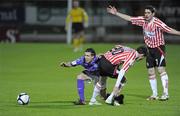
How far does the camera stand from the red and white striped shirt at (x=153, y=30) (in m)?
15.7

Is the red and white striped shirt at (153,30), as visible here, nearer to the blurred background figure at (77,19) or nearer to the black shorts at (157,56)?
the black shorts at (157,56)

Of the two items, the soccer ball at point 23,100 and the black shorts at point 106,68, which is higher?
the black shorts at point 106,68

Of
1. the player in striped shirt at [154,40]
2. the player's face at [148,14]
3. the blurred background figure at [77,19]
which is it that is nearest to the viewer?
the player's face at [148,14]

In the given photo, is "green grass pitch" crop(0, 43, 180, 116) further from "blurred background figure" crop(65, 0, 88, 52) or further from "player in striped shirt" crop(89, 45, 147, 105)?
"blurred background figure" crop(65, 0, 88, 52)

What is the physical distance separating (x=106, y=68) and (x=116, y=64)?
0.27 m

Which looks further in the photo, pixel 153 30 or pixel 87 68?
pixel 153 30

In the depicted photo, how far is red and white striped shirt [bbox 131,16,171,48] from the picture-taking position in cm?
1566

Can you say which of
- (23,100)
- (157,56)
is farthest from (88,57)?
(157,56)

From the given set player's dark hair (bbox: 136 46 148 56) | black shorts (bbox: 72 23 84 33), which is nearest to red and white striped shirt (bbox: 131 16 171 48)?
player's dark hair (bbox: 136 46 148 56)

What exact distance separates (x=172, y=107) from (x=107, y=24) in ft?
73.4

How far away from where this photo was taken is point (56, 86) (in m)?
18.7

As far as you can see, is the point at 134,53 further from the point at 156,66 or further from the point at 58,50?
the point at 58,50

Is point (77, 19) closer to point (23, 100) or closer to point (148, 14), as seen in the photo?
point (148, 14)

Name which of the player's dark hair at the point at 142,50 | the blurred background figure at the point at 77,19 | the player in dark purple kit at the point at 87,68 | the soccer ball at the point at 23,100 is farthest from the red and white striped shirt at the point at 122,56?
the blurred background figure at the point at 77,19
